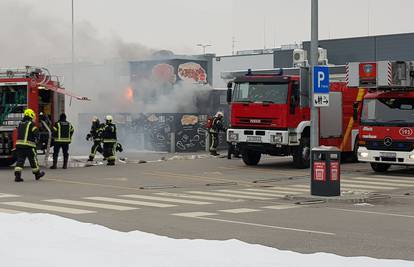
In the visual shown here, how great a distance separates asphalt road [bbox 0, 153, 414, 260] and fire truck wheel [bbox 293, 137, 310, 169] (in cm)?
49

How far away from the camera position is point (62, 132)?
76.6 feet

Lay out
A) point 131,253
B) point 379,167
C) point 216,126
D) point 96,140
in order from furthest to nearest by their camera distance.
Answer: point 216,126 → point 96,140 → point 379,167 → point 131,253

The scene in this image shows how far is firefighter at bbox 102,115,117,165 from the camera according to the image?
25094 mm

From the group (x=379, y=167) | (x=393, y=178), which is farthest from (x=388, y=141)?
(x=379, y=167)

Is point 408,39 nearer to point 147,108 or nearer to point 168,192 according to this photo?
point 147,108

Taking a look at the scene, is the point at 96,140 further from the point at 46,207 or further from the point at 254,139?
the point at 46,207

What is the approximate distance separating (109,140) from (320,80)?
10.4 meters

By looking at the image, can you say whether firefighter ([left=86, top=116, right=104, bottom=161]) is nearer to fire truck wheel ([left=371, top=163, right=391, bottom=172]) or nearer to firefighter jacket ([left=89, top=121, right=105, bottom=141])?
firefighter jacket ([left=89, top=121, right=105, bottom=141])

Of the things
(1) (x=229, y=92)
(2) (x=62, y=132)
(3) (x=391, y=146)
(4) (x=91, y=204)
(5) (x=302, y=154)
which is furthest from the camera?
(1) (x=229, y=92)

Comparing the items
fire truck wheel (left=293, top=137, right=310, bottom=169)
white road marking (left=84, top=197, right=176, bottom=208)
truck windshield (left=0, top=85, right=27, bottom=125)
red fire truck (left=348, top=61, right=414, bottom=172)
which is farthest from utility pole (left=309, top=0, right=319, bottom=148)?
truck windshield (left=0, top=85, right=27, bottom=125)

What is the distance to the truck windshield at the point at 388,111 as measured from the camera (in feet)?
72.3

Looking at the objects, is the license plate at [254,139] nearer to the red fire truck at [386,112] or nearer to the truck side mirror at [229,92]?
the truck side mirror at [229,92]

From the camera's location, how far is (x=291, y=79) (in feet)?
78.5

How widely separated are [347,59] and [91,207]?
4267cm
